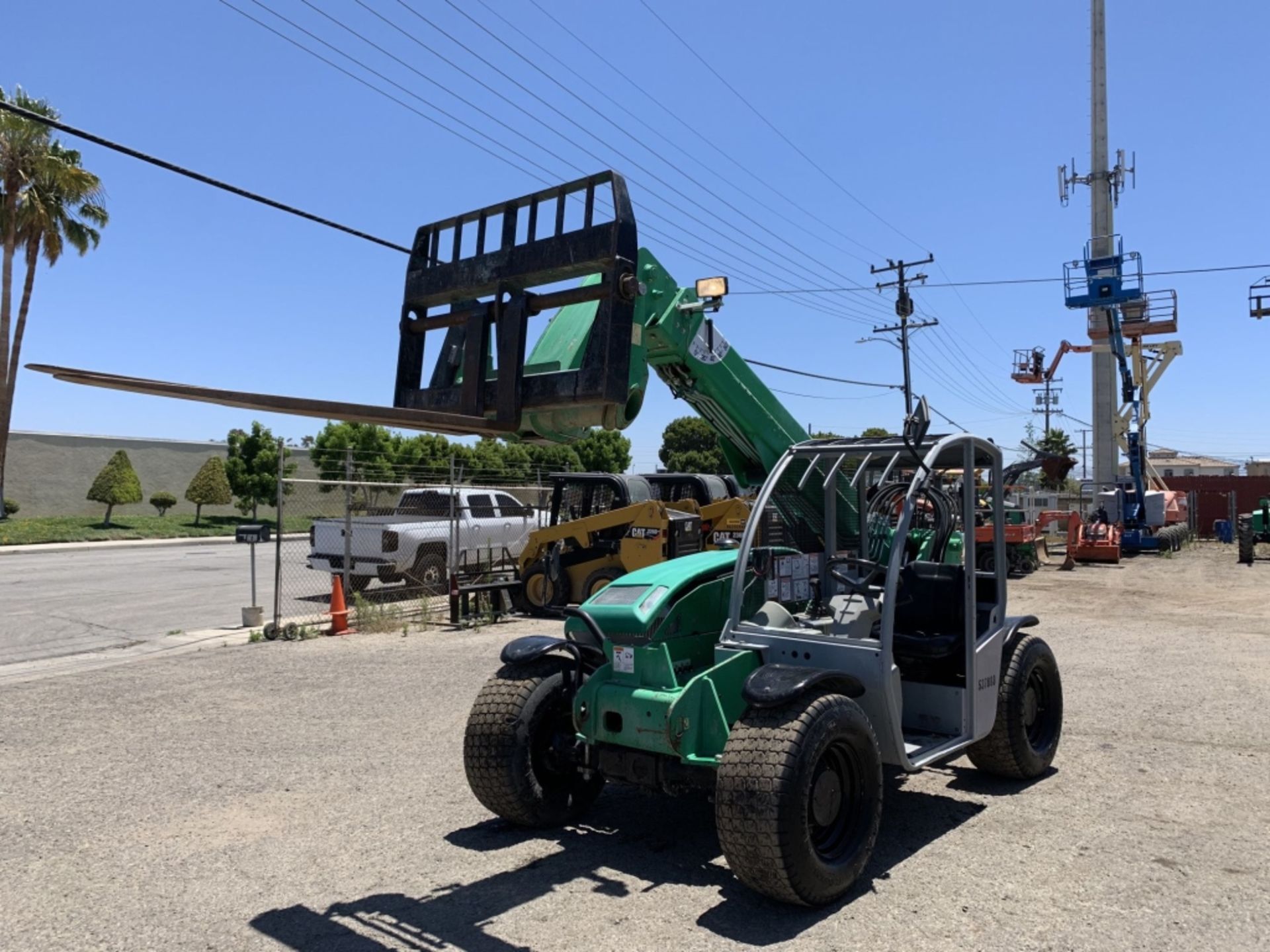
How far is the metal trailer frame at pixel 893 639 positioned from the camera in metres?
4.89

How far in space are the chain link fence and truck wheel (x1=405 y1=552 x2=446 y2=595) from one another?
0.02 meters

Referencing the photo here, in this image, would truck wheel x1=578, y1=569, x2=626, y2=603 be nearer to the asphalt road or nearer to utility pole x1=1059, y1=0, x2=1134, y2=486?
the asphalt road

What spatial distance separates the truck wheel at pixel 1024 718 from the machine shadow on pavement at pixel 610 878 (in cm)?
22

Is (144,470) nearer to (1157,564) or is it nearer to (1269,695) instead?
(1157,564)

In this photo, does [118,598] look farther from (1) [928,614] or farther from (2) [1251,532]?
(2) [1251,532]

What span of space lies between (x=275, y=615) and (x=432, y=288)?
849 cm

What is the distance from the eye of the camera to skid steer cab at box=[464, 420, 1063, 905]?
4309 mm

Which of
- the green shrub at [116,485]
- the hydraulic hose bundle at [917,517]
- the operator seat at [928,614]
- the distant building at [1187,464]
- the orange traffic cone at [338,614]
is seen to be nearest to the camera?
the operator seat at [928,614]

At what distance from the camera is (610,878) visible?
4.69 m

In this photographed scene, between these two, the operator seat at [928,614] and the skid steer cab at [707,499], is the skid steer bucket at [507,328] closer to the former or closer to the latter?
the operator seat at [928,614]

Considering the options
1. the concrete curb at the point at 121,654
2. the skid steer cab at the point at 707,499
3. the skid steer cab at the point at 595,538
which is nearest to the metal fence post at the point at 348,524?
the concrete curb at the point at 121,654

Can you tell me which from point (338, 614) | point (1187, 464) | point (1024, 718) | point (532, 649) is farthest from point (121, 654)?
point (1187, 464)

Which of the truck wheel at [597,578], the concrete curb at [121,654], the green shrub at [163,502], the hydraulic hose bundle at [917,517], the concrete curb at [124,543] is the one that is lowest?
the concrete curb at [121,654]

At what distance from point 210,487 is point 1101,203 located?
37948 mm
